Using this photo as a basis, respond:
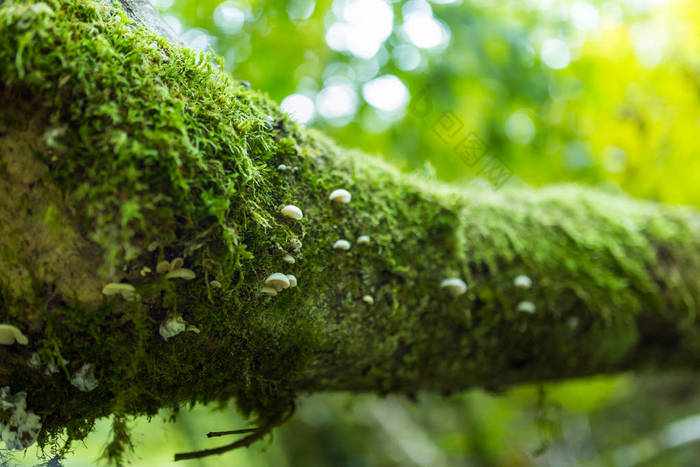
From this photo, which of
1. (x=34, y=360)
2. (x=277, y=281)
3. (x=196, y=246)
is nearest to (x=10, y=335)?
(x=34, y=360)

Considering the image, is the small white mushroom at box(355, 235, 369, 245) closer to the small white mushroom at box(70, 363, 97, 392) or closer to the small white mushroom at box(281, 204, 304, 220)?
the small white mushroom at box(281, 204, 304, 220)

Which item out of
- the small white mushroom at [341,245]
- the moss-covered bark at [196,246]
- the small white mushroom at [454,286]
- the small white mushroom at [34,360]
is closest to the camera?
the moss-covered bark at [196,246]

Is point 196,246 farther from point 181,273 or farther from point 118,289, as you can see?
point 118,289

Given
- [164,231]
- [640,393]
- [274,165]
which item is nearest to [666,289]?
[274,165]

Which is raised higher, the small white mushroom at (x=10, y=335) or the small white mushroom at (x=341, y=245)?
the small white mushroom at (x=341, y=245)

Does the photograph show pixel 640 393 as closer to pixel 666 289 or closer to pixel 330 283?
pixel 666 289

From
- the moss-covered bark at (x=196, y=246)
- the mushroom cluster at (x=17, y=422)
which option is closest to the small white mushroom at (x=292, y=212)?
the moss-covered bark at (x=196, y=246)

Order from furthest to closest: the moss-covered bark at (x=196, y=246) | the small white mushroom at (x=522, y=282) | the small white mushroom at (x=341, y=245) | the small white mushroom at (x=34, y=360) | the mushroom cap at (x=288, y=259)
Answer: the small white mushroom at (x=522, y=282) < the small white mushroom at (x=341, y=245) < the mushroom cap at (x=288, y=259) < the small white mushroom at (x=34, y=360) < the moss-covered bark at (x=196, y=246)

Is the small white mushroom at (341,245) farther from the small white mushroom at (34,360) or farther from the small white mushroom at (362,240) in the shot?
the small white mushroom at (34,360)
